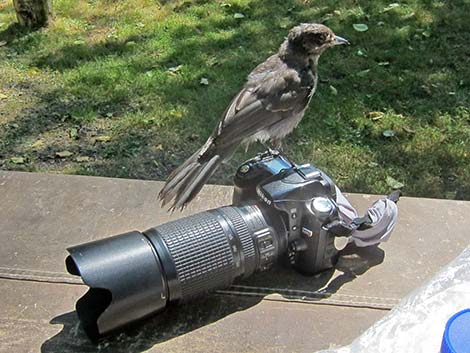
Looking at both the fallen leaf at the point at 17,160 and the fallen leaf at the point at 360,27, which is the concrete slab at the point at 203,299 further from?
the fallen leaf at the point at 360,27

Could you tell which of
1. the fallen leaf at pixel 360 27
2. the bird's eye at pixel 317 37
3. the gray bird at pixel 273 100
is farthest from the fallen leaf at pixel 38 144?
the fallen leaf at pixel 360 27

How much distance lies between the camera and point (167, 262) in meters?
1.72

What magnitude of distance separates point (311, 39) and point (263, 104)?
319 millimetres

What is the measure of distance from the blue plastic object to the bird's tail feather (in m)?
1.06

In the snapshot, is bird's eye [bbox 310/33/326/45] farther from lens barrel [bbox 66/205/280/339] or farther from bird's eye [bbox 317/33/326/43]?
lens barrel [bbox 66/205/280/339]

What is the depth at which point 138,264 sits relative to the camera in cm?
169

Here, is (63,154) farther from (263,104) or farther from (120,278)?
(120,278)

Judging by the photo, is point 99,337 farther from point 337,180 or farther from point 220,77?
point 220,77

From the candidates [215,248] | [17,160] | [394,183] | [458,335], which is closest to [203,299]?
[215,248]

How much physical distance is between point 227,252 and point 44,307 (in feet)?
1.92

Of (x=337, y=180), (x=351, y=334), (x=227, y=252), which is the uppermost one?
(x=227, y=252)

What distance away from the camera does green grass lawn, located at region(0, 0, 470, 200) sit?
3.34 metres

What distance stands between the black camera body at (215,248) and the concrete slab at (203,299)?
0.10 meters

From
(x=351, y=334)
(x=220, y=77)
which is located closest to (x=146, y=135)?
(x=220, y=77)
